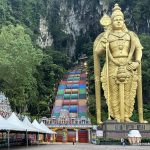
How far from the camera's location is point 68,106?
107ft

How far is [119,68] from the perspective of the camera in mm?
23219

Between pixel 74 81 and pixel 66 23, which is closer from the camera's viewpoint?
pixel 74 81

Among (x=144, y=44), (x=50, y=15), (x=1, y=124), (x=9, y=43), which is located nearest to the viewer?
(x=1, y=124)

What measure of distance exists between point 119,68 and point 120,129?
3.89 meters

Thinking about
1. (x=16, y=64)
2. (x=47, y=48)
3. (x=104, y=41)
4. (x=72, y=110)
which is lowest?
(x=72, y=110)

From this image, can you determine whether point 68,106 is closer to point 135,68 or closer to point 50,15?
point 135,68

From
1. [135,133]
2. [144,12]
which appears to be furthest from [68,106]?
[144,12]

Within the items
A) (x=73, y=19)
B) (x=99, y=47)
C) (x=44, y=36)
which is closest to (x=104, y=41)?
(x=99, y=47)

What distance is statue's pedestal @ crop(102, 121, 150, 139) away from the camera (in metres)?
21.7

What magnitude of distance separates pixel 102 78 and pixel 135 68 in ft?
7.31

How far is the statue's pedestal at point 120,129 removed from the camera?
21.7m

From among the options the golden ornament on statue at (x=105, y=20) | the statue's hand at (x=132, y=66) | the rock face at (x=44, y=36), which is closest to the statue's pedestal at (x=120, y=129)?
the statue's hand at (x=132, y=66)

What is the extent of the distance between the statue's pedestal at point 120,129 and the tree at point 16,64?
26.9ft

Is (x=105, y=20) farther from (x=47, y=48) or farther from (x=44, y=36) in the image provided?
(x=44, y=36)
